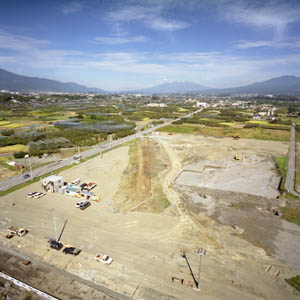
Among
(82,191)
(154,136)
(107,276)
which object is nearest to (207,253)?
(107,276)

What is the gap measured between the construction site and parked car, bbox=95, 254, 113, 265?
0.69 ft

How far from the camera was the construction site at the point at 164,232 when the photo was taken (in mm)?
13328

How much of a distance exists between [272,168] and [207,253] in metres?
26.7

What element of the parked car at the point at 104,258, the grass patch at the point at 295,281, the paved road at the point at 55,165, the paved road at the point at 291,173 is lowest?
the grass patch at the point at 295,281

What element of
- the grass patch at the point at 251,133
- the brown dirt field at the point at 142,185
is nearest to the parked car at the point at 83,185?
the brown dirt field at the point at 142,185

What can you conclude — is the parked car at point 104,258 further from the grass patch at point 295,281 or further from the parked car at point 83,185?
the parked car at point 83,185

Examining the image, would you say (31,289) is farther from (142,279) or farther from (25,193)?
(25,193)

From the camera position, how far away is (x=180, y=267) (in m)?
14.5

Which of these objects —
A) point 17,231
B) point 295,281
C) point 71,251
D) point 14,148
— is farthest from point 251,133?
point 17,231

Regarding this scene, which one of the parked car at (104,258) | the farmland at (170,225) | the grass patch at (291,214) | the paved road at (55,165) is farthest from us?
the paved road at (55,165)

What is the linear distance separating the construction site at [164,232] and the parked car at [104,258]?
0.21m

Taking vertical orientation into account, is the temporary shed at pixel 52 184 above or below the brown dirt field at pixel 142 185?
above

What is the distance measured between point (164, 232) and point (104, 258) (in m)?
5.72

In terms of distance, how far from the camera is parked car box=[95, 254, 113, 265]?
48.3ft
